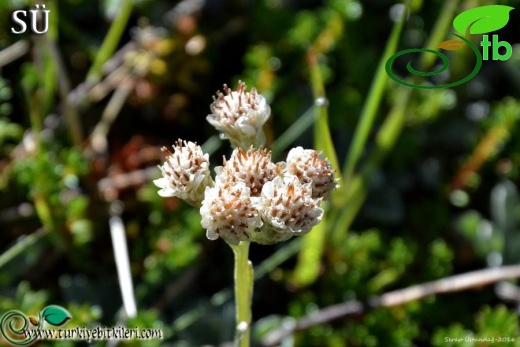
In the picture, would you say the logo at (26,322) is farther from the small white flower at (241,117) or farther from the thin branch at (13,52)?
the thin branch at (13,52)

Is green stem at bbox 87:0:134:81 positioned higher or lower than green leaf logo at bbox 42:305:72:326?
higher

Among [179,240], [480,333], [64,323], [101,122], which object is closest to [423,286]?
[480,333]

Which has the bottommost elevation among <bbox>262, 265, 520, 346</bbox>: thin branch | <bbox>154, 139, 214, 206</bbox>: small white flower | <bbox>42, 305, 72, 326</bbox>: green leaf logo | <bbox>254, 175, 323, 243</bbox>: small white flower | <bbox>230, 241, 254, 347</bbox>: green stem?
<bbox>262, 265, 520, 346</bbox>: thin branch

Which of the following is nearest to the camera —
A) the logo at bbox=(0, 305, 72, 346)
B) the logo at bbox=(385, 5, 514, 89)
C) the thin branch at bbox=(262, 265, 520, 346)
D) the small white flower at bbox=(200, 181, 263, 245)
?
the small white flower at bbox=(200, 181, 263, 245)

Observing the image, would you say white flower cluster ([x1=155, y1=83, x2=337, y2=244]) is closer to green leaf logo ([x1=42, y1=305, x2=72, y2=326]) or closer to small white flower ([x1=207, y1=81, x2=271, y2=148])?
small white flower ([x1=207, y1=81, x2=271, y2=148])

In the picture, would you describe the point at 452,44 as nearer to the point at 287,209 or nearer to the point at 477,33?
the point at 477,33

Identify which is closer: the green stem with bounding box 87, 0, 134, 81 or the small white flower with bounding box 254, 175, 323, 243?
the small white flower with bounding box 254, 175, 323, 243

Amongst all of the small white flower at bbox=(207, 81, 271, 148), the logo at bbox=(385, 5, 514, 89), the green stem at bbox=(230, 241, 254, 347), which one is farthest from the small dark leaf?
the green stem at bbox=(230, 241, 254, 347)

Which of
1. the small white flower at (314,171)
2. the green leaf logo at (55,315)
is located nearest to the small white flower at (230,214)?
the small white flower at (314,171)

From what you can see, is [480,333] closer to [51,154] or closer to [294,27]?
[294,27]
